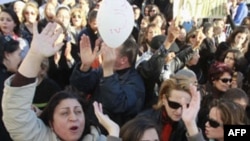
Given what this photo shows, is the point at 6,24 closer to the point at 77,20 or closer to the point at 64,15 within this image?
the point at 64,15

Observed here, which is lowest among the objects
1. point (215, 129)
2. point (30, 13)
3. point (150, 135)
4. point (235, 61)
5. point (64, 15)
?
point (235, 61)

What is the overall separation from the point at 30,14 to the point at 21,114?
3.24 m

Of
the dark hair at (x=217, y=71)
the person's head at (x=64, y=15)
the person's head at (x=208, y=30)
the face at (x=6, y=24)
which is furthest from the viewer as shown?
the person's head at (x=208, y=30)

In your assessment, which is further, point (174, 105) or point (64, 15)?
point (64, 15)

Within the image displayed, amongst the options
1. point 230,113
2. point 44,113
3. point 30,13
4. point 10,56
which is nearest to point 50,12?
point 30,13

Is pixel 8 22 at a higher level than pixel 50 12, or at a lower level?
higher

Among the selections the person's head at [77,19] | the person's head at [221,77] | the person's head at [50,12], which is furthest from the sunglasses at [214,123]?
the person's head at [77,19]

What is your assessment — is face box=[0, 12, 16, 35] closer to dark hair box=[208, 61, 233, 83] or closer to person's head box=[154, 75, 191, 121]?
dark hair box=[208, 61, 233, 83]

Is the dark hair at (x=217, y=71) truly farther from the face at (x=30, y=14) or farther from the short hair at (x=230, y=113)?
the face at (x=30, y=14)

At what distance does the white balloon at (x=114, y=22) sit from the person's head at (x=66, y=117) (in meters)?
0.77

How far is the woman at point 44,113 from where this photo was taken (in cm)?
245

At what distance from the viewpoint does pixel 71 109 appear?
270cm

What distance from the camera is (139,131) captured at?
105 inches

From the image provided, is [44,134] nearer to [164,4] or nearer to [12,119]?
[12,119]
